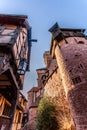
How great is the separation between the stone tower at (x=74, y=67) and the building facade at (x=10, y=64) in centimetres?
475

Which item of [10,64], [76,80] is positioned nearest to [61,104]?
[76,80]

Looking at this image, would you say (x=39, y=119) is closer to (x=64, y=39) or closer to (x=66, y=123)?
(x=66, y=123)

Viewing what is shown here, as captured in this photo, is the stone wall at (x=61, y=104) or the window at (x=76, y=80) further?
the stone wall at (x=61, y=104)

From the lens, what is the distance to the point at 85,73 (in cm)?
1213

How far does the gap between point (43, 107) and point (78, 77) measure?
6.04 m

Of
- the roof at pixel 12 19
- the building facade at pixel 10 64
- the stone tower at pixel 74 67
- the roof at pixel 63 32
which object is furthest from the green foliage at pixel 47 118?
the roof at pixel 12 19

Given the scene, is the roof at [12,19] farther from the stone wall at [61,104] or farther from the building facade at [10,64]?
the stone wall at [61,104]

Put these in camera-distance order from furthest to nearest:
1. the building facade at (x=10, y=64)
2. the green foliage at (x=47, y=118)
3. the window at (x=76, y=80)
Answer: the green foliage at (x=47, y=118) → the window at (x=76, y=80) → the building facade at (x=10, y=64)

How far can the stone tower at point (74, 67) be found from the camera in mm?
9891

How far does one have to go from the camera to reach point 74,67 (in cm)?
1299

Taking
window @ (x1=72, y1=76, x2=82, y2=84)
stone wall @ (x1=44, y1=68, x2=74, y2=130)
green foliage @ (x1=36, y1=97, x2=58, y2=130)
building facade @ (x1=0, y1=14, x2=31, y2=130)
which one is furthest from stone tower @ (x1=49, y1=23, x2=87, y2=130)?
building facade @ (x1=0, y1=14, x2=31, y2=130)

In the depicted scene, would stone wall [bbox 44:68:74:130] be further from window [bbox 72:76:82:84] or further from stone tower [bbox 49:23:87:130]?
window [bbox 72:76:82:84]

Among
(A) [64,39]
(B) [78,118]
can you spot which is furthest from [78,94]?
(A) [64,39]

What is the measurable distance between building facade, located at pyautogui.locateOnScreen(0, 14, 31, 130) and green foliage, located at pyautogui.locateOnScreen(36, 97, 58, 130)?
4802 mm
